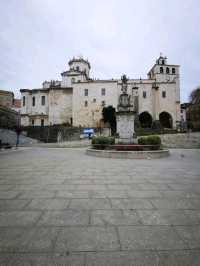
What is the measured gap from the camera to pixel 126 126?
15266 mm

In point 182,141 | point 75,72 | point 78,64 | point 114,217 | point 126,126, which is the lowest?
point 114,217

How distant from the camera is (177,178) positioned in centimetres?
611

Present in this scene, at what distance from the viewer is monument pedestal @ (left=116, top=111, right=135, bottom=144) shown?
15234 mm

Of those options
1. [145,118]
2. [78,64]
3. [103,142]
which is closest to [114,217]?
[103,142]

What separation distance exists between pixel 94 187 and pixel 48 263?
310 cm

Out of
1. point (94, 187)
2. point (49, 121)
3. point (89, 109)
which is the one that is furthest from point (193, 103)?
point (94, 187)

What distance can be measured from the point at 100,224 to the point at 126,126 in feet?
41.9

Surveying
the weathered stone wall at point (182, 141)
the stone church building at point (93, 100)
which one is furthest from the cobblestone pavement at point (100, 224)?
the stone church building at point (93, 100)

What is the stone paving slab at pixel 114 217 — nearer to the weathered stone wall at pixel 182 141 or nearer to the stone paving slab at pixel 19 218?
the stone paving slab at pixel 19 218

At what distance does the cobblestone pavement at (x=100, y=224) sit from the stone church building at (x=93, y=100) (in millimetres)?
45013

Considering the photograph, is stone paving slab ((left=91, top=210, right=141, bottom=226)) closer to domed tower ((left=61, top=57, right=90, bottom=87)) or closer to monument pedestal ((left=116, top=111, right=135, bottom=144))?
monument pedestal ((left=116, top=111, right=135, bottom=144))

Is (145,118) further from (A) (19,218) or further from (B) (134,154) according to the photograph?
(A) (19,218)

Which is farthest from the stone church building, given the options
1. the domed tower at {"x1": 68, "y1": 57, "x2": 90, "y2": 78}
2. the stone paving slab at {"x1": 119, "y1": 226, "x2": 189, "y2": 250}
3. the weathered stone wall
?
the stone paving slab at {"x1": 119, "y1": 226, "x2": 189, "y2": 250}

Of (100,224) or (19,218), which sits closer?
(100,224)
